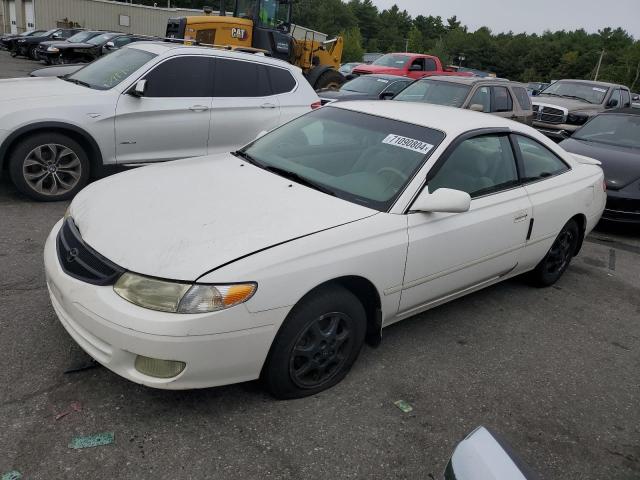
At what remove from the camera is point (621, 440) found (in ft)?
9.86

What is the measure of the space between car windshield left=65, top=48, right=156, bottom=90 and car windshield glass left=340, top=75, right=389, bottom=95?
700 centimetres

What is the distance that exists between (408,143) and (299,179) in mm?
760

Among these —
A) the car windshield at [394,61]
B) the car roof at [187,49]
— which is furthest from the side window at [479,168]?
the car windshield at [394,61]

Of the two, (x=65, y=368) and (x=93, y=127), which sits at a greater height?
(x=93, y=127)

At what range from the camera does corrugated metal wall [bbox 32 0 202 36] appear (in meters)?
43.4

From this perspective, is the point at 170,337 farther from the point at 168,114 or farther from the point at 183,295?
the point at 168,114

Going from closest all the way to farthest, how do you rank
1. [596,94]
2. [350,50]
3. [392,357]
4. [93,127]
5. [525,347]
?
1. [392,357]
2. [525,347]
3. [93,127]
4. [596,94]
5. [350,50]

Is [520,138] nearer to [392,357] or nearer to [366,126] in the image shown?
[366,126]

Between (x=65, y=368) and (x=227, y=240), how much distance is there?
1195mm

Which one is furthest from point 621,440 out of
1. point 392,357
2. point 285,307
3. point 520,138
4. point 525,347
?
point 520,138

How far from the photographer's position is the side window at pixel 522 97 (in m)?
10.8

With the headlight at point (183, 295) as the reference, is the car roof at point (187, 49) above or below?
above

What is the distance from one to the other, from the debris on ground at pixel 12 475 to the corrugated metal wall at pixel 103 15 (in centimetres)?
4501

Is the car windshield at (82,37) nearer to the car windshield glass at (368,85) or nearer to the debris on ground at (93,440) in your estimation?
the car windshield glass at (368,85)
